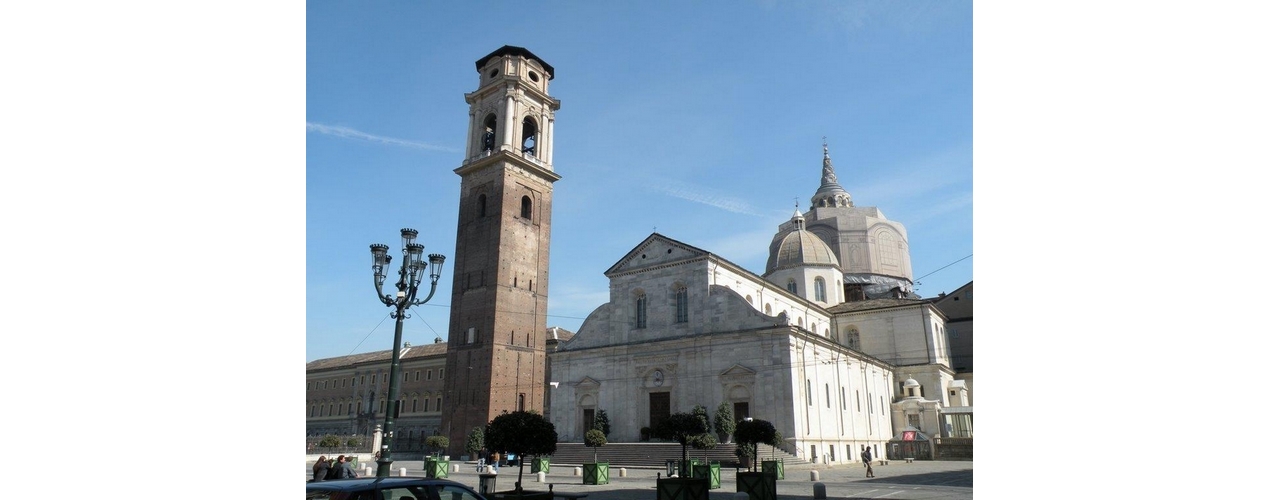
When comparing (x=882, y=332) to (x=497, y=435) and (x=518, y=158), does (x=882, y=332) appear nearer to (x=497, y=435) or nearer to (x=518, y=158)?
(x=518, y=158)

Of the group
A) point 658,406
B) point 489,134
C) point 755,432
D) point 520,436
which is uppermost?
point 489,134

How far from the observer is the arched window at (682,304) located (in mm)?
34250

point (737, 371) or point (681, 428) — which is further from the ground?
point (737, 371)

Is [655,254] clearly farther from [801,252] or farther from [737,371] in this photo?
[801,252]

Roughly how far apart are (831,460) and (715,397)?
5.98 meters

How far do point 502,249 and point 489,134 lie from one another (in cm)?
886

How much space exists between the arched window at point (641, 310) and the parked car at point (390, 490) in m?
28.5

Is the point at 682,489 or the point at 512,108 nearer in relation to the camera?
the point at 682,489

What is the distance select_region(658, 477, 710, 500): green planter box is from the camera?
39.7 feet

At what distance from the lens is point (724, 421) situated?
94.1 feet

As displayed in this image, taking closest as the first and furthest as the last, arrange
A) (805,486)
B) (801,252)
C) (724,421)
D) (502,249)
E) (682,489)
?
(682,489)
(805,486)
(724,421)
(502,249)
(801,252)

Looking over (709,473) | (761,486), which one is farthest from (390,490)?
(709,473)

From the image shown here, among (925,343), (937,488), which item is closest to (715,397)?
(937,488)

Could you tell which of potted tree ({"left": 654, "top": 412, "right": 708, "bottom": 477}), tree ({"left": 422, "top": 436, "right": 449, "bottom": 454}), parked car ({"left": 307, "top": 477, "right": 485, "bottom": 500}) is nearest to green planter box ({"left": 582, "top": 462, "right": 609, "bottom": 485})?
potted tree ({"left": 654, "top": 412, "right": 708, "bottom": 477})
